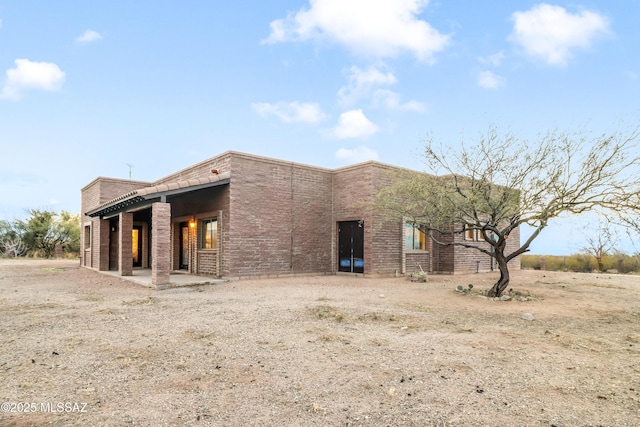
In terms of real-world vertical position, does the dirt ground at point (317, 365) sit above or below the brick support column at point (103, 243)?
below

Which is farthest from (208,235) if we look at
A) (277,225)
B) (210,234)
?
(277,225)

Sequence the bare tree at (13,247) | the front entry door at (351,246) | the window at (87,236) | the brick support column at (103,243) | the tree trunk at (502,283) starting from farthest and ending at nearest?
the bare tree at (13,247) < the window at (87,236) < the brick support column at (103,243) < the front entry door at (351,246) < the tree trunk at (502,283)

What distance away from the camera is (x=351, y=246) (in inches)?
622

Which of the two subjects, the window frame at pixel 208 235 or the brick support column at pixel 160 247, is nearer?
the brick support column at pixel 160 247

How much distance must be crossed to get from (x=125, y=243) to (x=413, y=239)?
11793 millimetres

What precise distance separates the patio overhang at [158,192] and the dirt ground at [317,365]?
4292mm

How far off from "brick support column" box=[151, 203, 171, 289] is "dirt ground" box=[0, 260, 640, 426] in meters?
2.96

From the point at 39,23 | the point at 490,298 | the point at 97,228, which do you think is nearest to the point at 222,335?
the point at 490,298

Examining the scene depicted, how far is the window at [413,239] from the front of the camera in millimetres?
16172

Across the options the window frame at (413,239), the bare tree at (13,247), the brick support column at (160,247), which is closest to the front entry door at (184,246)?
the brick support column at (160,247)

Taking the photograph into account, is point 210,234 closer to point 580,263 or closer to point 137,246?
point 137,246

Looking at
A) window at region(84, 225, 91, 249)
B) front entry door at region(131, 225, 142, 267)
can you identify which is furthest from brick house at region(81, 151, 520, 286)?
window at region(84, 225, 91, 249)

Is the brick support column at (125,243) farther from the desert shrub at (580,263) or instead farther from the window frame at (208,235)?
the desert shrub at (580,263)

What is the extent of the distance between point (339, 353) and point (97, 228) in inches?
744
